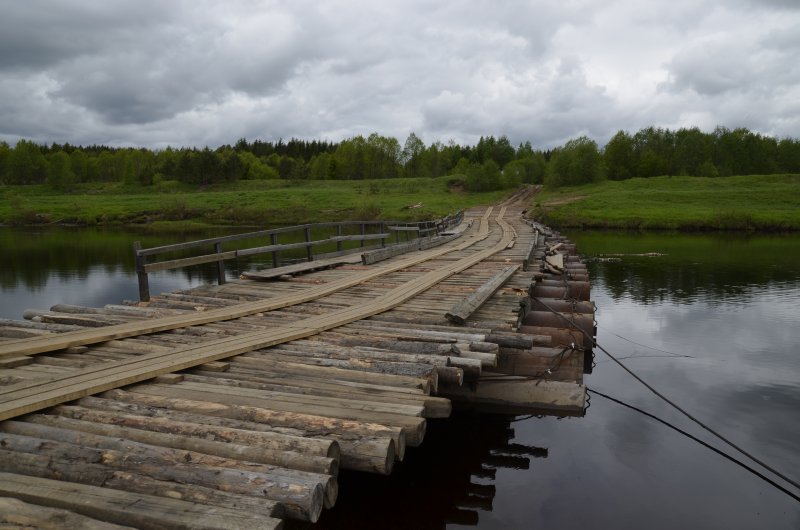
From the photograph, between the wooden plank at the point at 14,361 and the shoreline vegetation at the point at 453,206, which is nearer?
the wooden plank at the point at 14,361

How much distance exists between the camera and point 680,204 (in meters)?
62.4

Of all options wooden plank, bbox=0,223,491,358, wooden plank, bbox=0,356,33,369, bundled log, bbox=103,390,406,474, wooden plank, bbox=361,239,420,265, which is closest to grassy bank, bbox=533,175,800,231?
wooden plank, bbox=361,239,420,265

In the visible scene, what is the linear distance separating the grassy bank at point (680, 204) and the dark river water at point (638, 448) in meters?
37.0

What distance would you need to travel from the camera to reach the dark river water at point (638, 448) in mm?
6312

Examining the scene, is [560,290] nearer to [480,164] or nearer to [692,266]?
[692,266]

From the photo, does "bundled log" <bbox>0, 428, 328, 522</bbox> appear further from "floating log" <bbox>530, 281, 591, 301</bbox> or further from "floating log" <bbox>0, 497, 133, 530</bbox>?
"floating log" <bbox>530, 281, 591, 301</bbox>

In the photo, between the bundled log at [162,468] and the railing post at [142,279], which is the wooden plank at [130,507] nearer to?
the bundled log at [162,468]

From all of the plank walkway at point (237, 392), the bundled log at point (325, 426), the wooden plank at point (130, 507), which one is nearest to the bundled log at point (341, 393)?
the plank walkway at point (237, 392)

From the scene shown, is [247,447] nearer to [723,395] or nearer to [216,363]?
[216,363]

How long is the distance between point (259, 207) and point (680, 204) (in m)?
51.2

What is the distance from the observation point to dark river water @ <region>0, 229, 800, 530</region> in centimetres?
631

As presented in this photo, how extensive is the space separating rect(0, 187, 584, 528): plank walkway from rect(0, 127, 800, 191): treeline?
264 ft

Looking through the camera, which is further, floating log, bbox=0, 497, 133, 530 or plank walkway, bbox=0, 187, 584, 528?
plank walkway, bbox=0, 187, 584, 528

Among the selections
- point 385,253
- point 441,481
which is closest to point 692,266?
point 385,253
